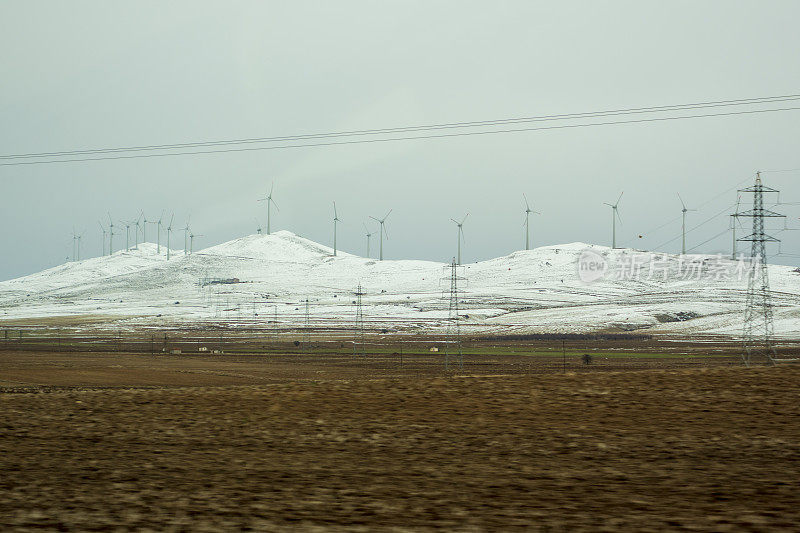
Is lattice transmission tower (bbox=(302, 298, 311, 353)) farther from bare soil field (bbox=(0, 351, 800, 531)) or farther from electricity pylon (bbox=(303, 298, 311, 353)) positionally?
bare soil field (bbox=(0, 351, 800, 531))

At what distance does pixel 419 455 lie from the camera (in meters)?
15.5

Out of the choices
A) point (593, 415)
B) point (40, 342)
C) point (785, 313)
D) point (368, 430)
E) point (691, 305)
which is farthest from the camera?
point (691, 305)

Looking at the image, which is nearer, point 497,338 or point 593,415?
point 593,415

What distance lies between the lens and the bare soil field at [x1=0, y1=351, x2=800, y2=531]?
11148 millimetres

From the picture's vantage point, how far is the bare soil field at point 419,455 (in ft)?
36.6

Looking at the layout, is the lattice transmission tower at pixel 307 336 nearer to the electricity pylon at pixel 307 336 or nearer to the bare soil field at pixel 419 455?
the electricity pylon at pixel 307 336

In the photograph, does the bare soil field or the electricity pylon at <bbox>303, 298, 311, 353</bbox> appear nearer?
the bare soil field

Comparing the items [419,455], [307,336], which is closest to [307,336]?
[307,336]

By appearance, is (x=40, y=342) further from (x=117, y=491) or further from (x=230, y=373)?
(x=117, y=491)

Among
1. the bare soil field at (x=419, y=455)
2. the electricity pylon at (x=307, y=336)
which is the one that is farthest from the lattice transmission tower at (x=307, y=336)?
the bare soil field at (x=419, y=455)

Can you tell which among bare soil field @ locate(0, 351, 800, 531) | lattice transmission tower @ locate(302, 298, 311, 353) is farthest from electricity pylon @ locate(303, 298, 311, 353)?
bare soil field @ locate(0, 351, 800, 531)

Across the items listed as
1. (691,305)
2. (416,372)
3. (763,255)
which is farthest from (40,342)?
(691,305)

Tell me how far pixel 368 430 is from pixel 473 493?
622 centimetres

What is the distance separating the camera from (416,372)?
77875mm
